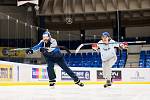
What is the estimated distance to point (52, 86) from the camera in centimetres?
1007

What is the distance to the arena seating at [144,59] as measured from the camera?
89.9 feet

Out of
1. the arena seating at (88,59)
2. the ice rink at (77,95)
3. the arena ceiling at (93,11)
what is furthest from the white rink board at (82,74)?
the ice rink at (77,95)

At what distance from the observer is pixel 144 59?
28.2 meters

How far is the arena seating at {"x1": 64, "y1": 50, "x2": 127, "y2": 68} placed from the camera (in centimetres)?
2761

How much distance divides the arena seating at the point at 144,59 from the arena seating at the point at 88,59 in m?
1.24

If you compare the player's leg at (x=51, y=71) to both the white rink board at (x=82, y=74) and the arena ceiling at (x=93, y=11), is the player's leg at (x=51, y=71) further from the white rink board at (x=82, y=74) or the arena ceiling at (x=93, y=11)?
the arena ceiling at (x=93, y=11)

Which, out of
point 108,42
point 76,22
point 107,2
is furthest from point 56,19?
point 108,42

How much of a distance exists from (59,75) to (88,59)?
32.8 ft

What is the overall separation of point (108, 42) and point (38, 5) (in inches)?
770

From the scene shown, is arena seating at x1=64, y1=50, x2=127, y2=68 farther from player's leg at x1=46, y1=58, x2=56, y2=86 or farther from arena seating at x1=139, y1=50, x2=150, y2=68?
player's leg at x1=46, y1=58, x2=56, y2=86

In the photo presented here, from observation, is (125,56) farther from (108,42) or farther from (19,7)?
(108,42)

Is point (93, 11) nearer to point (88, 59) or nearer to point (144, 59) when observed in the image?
point (88, 59)

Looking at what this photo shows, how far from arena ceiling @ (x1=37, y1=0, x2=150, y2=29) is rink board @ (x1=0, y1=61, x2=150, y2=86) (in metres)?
9.54

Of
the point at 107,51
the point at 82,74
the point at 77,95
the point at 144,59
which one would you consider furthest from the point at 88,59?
the point at 77,95
